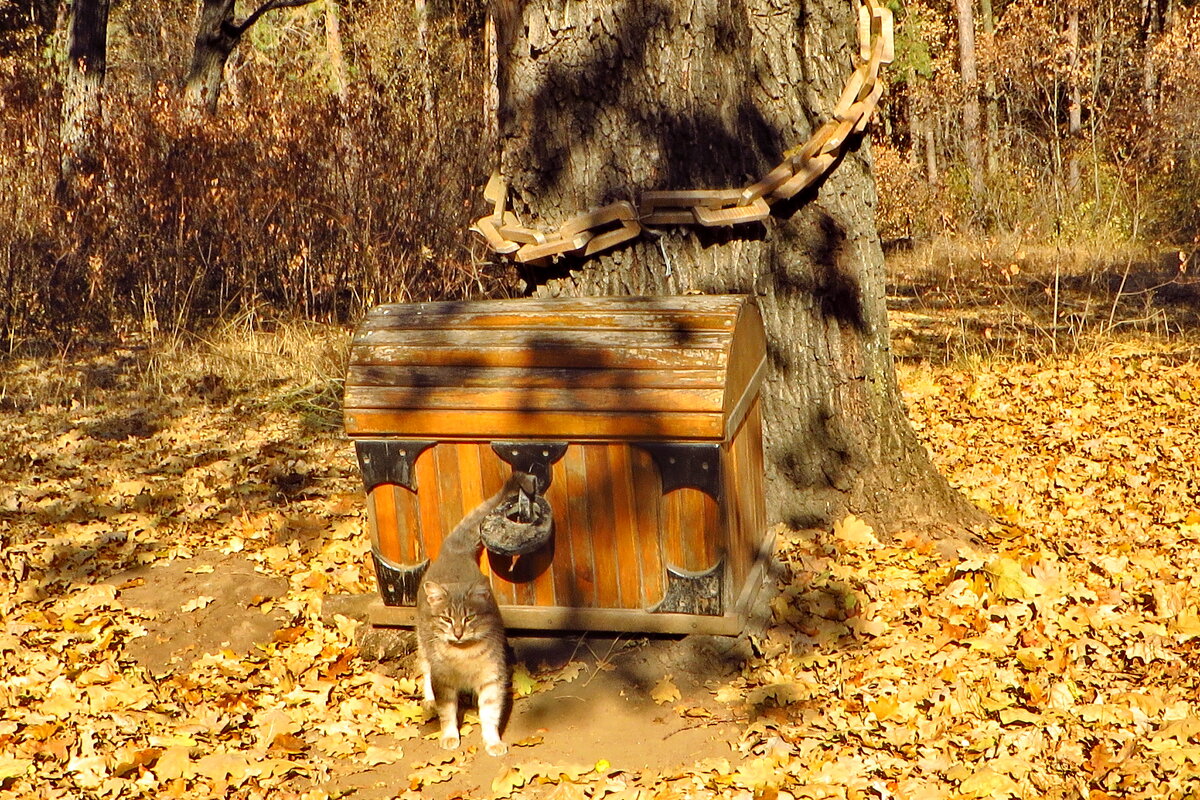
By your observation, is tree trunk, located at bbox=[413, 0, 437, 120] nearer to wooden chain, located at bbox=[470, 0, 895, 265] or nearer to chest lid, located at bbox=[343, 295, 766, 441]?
wooden chain, located at bbox=[470, 0, 895, 265]

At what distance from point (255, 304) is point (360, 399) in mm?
6099

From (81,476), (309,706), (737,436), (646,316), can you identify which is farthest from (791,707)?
(81,476)

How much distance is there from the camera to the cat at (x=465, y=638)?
3.68 m

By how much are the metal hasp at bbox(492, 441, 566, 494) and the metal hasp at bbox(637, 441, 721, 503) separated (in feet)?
0.99

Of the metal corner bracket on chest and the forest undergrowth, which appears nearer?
the forest undergrowth

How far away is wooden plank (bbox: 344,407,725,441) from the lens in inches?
142

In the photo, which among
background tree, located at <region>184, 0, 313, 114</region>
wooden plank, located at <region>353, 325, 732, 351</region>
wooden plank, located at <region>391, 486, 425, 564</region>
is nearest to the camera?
wooden plank, located at <region>353, 325, 732, 351</region>

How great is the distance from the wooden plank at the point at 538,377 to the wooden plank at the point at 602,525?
0.23 meters

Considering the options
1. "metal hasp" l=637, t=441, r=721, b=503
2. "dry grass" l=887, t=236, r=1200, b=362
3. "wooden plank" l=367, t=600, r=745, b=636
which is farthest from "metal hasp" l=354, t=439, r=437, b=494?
"dry grass" l=887, t=236, r=1200, b=362

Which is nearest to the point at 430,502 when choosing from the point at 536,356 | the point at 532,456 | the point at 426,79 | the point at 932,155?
the point at 532,456

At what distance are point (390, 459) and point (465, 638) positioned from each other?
681mm

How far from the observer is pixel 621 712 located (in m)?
3.86

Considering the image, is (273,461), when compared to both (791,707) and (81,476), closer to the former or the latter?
(81,476)

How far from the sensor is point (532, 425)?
12.3 feet
